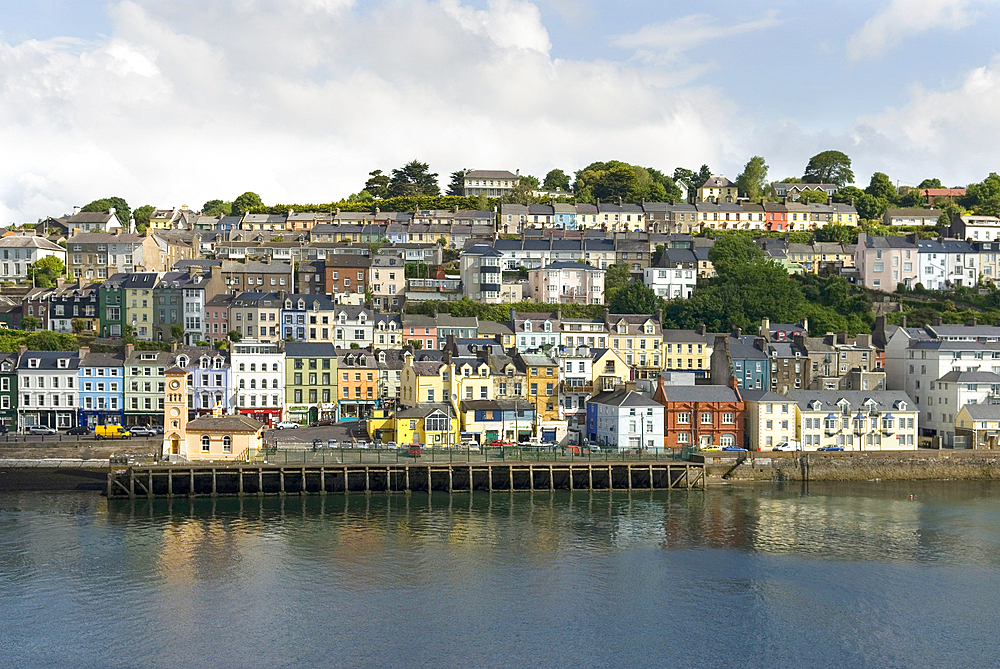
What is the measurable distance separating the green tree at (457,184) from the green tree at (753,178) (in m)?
35.0

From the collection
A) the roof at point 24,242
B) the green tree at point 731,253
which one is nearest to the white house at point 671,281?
the green tree at point 731,253

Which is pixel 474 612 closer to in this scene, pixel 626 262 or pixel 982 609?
pixel 982 609

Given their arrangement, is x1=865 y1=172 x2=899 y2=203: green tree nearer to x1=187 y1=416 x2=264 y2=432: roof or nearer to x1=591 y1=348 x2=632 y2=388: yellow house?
x1=591 y1=348 x2=632 y2=388: yellow house

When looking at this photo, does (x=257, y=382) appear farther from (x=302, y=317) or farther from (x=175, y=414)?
(x=302, y=317)

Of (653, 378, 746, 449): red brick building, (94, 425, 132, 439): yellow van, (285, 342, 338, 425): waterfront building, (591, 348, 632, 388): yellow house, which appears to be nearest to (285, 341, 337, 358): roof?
(285, 342, 338, 425): waterfront building

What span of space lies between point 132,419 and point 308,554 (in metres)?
32.3

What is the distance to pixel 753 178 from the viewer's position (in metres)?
131

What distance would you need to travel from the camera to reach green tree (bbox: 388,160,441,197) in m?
129

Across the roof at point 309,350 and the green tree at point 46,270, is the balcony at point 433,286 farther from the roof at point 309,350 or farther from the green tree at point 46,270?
the green tree at point 46,270

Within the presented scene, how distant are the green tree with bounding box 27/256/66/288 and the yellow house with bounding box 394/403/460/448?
159 feet

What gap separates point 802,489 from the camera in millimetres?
58125

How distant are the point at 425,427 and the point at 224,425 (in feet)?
38.7

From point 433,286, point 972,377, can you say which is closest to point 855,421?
point 972,377

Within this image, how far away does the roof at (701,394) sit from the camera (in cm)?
6309
